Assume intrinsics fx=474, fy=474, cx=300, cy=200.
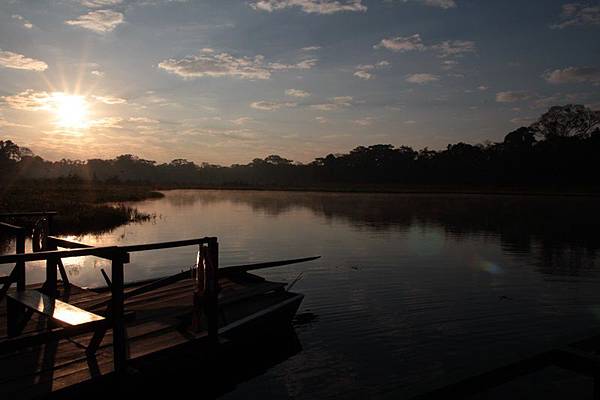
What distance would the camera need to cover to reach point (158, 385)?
7328 millimetres

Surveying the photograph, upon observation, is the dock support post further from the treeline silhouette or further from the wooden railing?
the treeline silhouette

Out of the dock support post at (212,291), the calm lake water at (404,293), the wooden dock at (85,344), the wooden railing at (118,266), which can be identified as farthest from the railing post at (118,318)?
the calm lake water at (404,293)

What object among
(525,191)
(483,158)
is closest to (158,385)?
(525,191)

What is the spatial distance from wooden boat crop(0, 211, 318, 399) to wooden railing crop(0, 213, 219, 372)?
1 cm

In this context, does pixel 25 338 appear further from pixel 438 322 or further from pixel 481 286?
pixel 481 286

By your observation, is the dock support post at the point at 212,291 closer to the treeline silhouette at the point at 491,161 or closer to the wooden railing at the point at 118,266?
the wooden railing at the point at 118,266

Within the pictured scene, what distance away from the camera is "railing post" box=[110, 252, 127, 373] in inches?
248

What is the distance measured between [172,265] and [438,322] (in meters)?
10.9

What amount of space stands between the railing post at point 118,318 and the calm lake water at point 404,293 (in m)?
2.40

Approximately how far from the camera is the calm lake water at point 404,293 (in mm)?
8875

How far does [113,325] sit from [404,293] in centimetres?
1022

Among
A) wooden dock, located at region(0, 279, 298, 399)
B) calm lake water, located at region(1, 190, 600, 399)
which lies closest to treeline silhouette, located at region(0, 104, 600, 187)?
calm lake water, located at region(1, 190, 600, 399)

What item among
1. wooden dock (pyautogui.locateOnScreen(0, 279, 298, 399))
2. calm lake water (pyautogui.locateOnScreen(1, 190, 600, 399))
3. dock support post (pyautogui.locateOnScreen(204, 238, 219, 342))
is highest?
dock support post (pyautogui.locateOnScreen(204, 238, 219, 342))

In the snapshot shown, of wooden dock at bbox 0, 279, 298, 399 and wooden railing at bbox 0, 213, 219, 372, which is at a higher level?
wooden railing at bbox 0, 213, 219, 372
